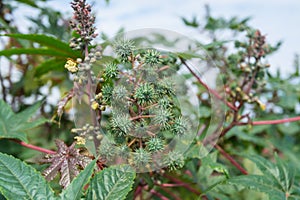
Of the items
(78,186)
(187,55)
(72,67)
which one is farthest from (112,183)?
(187,55)

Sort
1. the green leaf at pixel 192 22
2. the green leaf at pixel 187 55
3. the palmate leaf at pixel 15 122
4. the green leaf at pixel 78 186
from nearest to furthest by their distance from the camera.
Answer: the green leaf at pixel 78 186 → the green leaf at pixel 187 55 → the palmate leaf at pixel 15 122 → the green leaf at pixel 192 22

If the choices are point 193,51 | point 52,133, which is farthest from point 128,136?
point 52,133

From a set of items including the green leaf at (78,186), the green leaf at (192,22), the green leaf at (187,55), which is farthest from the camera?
the green leaf at (192,22)

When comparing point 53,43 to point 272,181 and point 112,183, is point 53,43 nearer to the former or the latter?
point 112,183

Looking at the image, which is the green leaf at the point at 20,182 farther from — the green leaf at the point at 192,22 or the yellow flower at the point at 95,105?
the green leaf at the point at 192,22

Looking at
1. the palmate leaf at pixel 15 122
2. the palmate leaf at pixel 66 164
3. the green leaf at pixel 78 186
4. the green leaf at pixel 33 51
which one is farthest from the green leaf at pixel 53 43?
the green leaf at pixel 78 186

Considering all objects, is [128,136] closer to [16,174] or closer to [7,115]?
[16,174]
